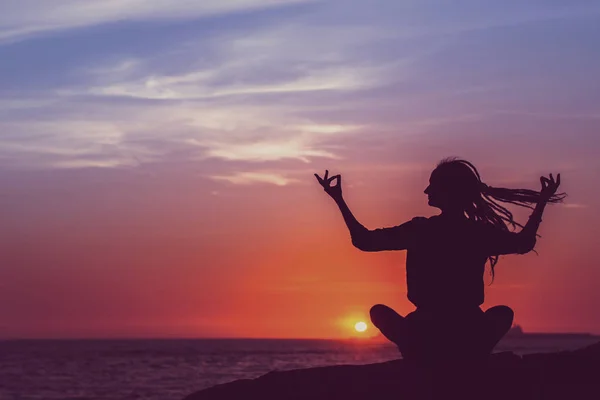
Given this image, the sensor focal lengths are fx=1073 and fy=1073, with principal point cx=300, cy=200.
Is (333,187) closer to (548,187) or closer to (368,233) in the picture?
(368,233)

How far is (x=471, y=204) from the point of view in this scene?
33.0ft

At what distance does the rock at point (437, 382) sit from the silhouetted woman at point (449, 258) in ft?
0.85

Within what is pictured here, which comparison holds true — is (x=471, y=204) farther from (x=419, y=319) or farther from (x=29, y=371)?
(x=29, y=371)

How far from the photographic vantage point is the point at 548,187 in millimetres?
10234

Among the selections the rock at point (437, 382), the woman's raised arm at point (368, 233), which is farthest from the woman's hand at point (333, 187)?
the rock at point (437, 382)

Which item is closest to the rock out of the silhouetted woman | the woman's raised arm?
the silhouetted woman

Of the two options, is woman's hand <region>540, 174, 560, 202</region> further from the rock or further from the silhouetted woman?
the rock

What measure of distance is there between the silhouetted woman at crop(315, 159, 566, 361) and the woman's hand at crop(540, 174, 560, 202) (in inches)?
4.2

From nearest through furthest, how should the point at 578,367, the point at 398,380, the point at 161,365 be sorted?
the point at 398,380 → the point at 578,367 → the point at 161,365

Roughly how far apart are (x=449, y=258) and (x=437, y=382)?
1295mm

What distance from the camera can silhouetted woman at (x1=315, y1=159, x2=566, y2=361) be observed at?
967 cm

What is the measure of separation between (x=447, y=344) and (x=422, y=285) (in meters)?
0.64

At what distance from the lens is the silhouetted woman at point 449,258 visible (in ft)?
31.7

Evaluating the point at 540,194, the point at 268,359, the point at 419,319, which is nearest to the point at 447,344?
the point at 419,319
